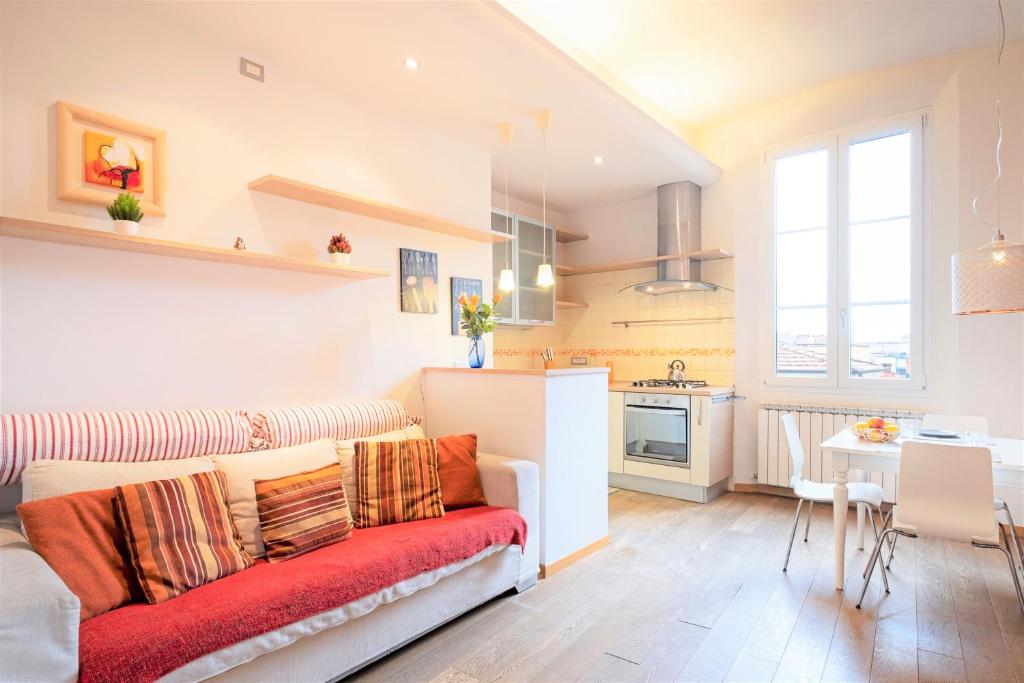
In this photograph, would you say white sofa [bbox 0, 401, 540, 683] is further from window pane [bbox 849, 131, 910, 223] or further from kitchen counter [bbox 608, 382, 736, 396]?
window pane [bbox 849, 131, 910, 223]

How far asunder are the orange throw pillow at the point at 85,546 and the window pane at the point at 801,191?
4.63m

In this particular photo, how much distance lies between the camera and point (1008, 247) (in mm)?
2189

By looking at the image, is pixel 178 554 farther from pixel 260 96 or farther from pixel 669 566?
pixel 669 566

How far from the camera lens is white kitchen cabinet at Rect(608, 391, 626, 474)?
4.56 metres

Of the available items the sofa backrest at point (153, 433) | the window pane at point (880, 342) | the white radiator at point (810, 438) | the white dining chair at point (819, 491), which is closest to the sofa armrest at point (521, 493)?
the sofa backrest at point (153, 433)

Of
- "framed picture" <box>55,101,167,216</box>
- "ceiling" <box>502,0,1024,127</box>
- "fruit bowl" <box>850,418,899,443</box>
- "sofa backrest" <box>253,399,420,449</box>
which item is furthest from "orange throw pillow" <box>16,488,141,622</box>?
"fruit bowl" <box>850,418,899,443</box>

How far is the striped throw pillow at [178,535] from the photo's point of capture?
167cm

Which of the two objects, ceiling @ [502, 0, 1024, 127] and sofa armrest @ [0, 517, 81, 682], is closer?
sofa armrest @ [0, 517, 81, 682]

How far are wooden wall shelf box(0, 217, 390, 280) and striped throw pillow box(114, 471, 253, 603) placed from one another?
926 millimetres

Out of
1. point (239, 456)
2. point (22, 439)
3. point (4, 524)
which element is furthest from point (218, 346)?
point (4, 524)

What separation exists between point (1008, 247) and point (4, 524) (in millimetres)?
3882

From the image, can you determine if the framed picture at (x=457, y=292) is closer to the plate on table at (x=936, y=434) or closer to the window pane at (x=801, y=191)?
the window pane at (x=801, y=191)

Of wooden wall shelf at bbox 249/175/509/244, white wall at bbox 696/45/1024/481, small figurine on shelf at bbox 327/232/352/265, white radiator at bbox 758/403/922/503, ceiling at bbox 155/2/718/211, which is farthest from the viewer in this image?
white radiator at bbox 758/403/922/503

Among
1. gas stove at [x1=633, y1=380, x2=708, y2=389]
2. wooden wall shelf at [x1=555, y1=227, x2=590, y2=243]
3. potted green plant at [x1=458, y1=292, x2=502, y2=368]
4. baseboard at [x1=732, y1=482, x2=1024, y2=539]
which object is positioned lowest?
baseboard at [x1=732, y1=482, x2=1024, y2=539]
